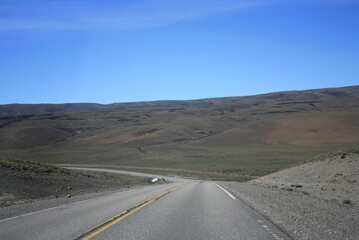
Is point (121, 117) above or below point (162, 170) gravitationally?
above

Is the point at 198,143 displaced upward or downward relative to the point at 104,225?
downward

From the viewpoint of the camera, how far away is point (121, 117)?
607ft

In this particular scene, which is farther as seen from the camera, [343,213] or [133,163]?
[133,163]

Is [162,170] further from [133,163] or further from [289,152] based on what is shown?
[289,152]

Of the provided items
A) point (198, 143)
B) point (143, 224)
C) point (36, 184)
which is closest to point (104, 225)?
point (143, 224)

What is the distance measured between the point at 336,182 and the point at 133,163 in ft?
180

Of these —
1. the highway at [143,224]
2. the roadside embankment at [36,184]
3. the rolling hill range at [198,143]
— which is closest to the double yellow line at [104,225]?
the highway at [143,224]

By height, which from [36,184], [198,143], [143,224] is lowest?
[198,143]

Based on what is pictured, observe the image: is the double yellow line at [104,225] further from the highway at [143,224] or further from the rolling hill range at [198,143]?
the rolling hill range at [198,143]

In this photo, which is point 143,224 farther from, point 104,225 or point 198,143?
point 198,143

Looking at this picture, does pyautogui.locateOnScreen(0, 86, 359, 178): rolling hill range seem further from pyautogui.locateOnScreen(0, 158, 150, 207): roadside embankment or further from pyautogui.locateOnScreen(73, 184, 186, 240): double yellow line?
pyautogui.locateOnScreen(73, 184, 186, 240): double yellow line

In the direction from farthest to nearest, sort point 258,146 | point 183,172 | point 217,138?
point 217,138
point 258,146
point 183,172

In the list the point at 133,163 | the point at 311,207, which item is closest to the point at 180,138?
the point at 133,163

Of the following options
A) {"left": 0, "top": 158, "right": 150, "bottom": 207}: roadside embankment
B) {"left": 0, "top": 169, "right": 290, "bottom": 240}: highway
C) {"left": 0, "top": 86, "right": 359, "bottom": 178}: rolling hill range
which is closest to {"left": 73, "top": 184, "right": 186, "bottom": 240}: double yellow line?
{"left": 0, "top": 169, "right": 290, "bottom": 240}: highway
